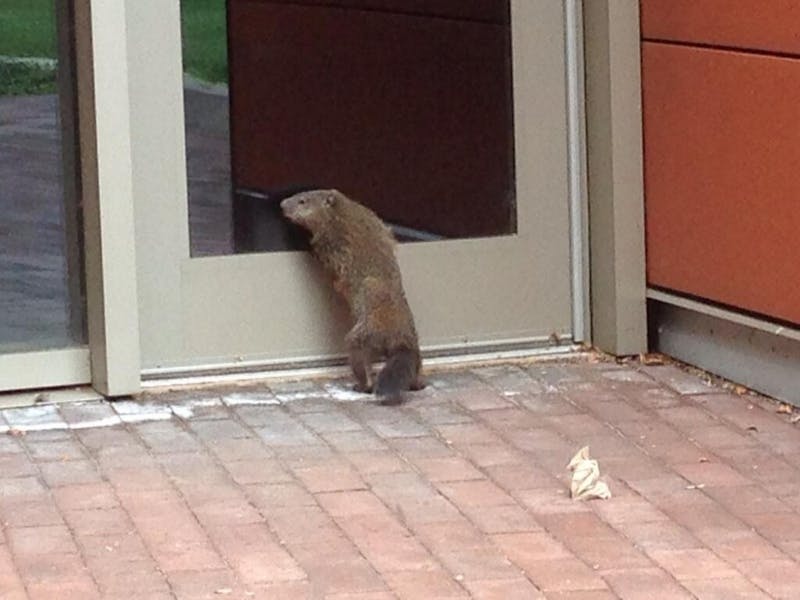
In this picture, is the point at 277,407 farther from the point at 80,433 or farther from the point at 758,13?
the point at 758,13

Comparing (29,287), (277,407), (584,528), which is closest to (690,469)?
(584,528)

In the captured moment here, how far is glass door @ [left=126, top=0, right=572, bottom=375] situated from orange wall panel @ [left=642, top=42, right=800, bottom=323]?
14.5 inches

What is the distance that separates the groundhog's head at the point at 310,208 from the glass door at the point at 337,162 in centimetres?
7

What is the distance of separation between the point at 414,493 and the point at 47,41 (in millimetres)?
2187

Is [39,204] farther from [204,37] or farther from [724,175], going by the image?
[724,175]

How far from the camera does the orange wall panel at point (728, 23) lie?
626 centimetres

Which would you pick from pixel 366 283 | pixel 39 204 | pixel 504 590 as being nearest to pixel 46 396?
pixel 39 204

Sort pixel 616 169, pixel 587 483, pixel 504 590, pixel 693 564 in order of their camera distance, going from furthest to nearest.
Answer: pixel 616 169 < pixel 587 483 < pixel 693 564 < pixel 504 590

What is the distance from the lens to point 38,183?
671 cm

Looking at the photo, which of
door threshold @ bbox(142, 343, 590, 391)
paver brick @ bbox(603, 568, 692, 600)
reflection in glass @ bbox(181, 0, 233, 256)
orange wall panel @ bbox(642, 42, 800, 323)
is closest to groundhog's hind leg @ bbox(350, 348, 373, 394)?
door threshold @ bbox(142, 343, 590, 391)

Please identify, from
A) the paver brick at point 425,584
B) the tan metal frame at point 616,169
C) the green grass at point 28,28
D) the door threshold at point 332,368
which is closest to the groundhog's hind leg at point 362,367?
the door threshold at point 332,368

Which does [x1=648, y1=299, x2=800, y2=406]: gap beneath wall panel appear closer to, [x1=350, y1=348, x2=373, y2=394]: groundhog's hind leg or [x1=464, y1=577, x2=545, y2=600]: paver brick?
[x1=350, y1=348, x2=373, y2=394]: groundhog's hind leg

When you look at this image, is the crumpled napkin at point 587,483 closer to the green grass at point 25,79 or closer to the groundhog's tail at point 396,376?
the groundhog's tail at point 396,376

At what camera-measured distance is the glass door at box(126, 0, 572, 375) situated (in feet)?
22.0
